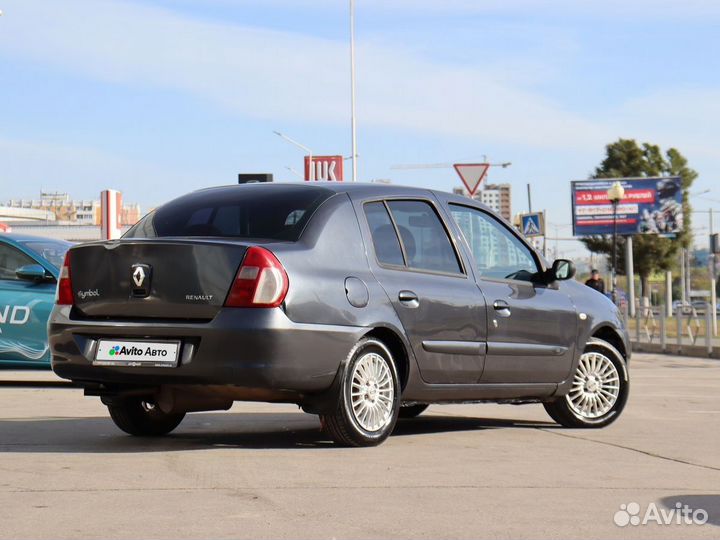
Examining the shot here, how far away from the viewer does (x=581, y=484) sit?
6605 mm

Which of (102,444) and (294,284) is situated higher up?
(294,284)

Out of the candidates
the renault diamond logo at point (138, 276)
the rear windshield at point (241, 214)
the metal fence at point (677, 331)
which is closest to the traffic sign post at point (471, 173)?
the metal fence at point (677, 331)

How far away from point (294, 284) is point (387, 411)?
1.08 m

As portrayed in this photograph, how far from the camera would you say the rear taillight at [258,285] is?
743cm

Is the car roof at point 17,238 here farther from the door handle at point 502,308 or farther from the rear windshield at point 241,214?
the door handle at point 502,308

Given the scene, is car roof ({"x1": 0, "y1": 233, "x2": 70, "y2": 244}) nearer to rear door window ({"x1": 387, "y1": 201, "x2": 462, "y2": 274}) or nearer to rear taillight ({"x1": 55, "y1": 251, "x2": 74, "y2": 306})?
rear taillight ({"x1": 55, "y1": 251, "x2": 74, "y2": 306})

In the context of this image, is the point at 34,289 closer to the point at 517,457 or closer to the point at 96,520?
the point at 517,457

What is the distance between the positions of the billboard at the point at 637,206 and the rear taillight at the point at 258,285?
6589 cm

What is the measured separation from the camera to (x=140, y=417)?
8734 mm

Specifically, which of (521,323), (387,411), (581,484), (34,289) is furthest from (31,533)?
(34,289)

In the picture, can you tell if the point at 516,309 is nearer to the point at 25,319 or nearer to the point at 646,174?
the point at 25,319

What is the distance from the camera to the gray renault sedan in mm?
7473

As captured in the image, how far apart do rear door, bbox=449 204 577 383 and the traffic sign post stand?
16.0 metres

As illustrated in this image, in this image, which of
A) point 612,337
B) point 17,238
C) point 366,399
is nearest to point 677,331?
point 17,238
